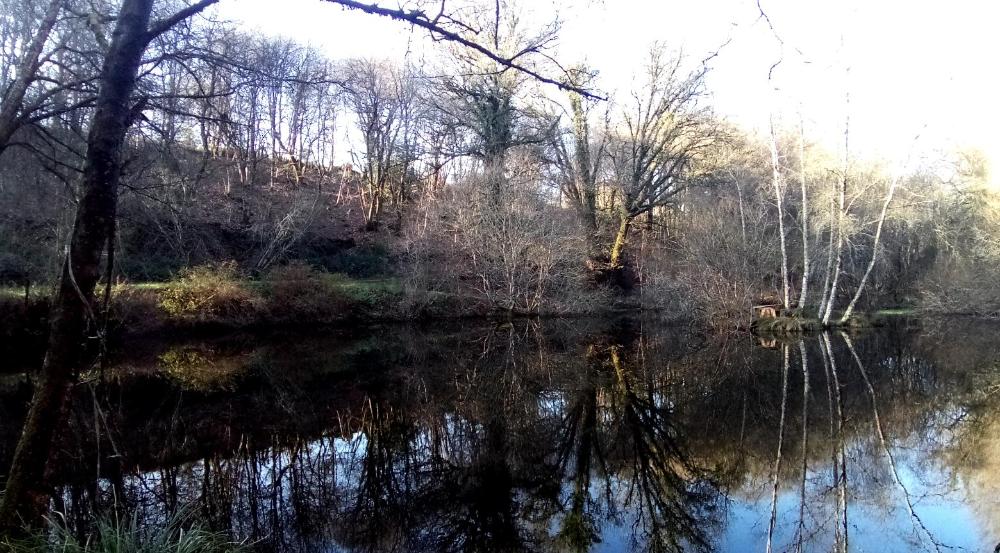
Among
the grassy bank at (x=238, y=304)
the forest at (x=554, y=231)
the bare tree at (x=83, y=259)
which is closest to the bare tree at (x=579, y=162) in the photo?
the forest at (x=554, y=231)

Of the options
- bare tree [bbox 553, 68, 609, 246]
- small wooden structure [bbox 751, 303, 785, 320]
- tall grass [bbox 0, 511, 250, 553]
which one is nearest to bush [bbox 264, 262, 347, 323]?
bare tree [bbox 553, 68, 609, 246]

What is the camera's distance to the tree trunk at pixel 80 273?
346cm

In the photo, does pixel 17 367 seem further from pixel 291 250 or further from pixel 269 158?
pixel 269 158

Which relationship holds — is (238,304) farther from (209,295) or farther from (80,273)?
(80,273)

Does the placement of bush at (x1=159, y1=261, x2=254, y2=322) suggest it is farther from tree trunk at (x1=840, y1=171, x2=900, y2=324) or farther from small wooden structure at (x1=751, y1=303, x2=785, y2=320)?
tree trunk at (x1=840, y1=171, x2=900, y2=324)

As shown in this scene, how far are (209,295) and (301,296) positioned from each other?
125 inches

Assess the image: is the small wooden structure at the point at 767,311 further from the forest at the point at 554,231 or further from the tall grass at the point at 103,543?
the tall grass at the point at 103,543

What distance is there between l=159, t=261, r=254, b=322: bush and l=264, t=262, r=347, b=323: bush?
96 centimetres

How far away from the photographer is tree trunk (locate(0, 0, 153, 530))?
11.3ft

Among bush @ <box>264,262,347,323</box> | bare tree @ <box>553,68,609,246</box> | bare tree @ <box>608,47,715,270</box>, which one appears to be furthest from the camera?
bare tree @ <box>553,68,609,246</box>

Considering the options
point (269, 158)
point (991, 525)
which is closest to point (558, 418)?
point (991, 525)

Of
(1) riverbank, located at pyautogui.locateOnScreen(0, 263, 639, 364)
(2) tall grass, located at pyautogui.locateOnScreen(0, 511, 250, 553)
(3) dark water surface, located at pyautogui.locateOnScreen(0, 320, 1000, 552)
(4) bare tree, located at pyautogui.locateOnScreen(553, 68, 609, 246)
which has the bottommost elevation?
(3) dark water surface, located at pyautogui.locateOnScreen(0, 320, 1000, 552)

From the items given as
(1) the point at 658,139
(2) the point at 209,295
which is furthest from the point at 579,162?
(2) the point at 209,295

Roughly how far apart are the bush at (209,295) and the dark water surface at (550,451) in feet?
15.0
